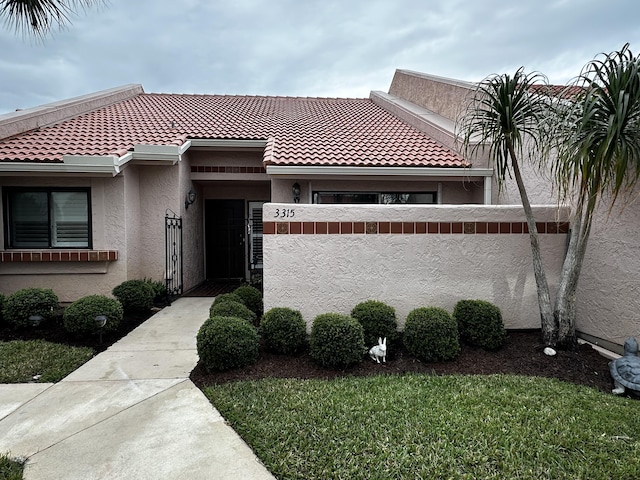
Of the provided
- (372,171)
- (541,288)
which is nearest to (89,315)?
(372,171)

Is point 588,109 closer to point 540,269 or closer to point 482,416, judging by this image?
point 540,269

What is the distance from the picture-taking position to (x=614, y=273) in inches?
216

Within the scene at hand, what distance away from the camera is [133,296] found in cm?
795

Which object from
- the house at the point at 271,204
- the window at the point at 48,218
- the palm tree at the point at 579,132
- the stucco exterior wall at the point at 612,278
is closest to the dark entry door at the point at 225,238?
the house at the point at 271,204

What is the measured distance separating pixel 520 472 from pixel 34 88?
15.5m

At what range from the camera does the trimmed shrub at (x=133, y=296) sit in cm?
794

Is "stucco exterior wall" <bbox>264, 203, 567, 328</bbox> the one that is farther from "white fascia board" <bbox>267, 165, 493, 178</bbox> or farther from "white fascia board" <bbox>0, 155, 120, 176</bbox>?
"white fascia board" <bbox>0, 155, 120, 176</bbox>

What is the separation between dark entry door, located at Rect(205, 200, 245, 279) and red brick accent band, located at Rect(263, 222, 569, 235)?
7.08m

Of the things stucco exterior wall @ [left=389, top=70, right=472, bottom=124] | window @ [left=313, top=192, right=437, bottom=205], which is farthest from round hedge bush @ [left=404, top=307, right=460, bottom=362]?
stucco exterior wall @ [left=389, top=70, right=472, bottom=124]

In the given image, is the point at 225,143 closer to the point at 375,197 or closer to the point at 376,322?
the point at 375,197

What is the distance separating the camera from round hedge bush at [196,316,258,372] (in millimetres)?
4867

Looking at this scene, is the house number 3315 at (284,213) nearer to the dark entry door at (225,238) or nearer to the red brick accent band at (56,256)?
the red brick accent band at (56,256)

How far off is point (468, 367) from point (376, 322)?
4.65 ft

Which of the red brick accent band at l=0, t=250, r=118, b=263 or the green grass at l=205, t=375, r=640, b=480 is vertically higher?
the red brick accent band at l=0, t=250, r=118, b=263
